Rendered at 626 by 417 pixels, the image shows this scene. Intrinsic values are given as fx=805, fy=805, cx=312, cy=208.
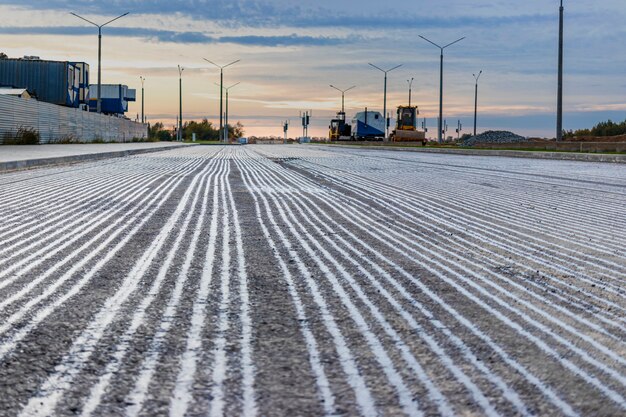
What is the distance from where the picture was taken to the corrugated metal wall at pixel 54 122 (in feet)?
115

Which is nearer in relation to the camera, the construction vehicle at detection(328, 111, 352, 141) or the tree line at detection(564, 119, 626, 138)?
the tree line at detection(564, 119, 626, 138)

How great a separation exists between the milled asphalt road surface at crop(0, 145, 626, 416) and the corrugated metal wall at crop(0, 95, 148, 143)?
2839 cm

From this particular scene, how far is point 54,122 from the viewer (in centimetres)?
A: 4353

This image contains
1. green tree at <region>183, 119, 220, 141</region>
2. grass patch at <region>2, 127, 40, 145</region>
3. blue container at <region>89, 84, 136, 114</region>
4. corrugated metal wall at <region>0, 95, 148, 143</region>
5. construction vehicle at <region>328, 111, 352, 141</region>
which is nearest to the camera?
grass patch at <region>2, 127, 40, 145</region>

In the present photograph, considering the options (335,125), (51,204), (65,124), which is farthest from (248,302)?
(335,125)

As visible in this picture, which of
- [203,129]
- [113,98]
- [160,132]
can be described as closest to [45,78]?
[113,98]

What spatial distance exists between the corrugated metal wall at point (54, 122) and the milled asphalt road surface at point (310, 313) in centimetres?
2839

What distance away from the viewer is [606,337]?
362 centimetres

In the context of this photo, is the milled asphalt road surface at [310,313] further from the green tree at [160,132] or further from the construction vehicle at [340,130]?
the green tree at [160,132]

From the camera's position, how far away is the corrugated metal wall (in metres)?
35.1

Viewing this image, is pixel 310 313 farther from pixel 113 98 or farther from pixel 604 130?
pixel 113 98

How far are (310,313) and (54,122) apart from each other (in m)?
42.2

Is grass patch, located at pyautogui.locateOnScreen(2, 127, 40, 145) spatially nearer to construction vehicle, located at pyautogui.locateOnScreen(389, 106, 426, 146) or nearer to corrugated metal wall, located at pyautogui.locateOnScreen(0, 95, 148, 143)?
→ corrugated metal wall, located at pyautogui.locateOnScreen(0, 95, 148, 143)

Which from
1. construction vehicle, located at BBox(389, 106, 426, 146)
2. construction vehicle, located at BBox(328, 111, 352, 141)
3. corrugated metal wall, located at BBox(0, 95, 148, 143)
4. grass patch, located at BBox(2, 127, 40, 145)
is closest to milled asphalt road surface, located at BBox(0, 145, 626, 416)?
grass patch, located at BBox(2, 127, 40, 145)
